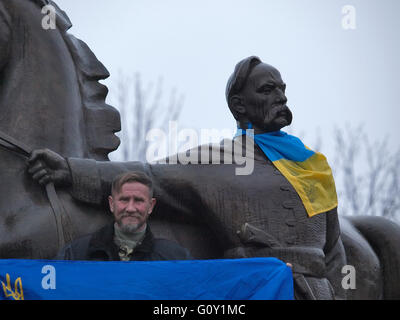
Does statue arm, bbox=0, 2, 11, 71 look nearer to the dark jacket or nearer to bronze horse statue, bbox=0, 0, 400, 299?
bronze horse statue, bbox=0, 0, 400, 299

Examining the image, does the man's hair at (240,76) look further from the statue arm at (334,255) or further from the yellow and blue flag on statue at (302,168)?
the statue arm at (334,255)

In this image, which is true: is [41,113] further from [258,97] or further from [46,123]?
[258,97]

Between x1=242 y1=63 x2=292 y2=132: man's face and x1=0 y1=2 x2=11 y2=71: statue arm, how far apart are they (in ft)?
4.94

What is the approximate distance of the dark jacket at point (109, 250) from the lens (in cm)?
487

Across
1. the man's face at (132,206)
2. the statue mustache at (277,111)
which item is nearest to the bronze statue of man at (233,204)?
the statue mustache at (277,111)

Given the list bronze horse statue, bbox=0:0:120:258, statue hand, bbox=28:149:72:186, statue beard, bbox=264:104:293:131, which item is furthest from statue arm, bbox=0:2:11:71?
statue beard, bbox=264:104:293:131

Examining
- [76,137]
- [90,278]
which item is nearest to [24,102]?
[76,137]

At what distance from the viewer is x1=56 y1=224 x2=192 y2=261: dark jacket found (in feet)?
16.0

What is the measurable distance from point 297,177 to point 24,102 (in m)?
1.71

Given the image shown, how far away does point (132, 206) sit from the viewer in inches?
190

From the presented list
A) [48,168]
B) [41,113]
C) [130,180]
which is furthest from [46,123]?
[130,180]

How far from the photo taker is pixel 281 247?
5.43 meters

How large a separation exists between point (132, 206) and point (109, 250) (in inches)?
10.3

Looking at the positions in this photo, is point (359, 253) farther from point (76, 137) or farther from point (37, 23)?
point (37, 23)
